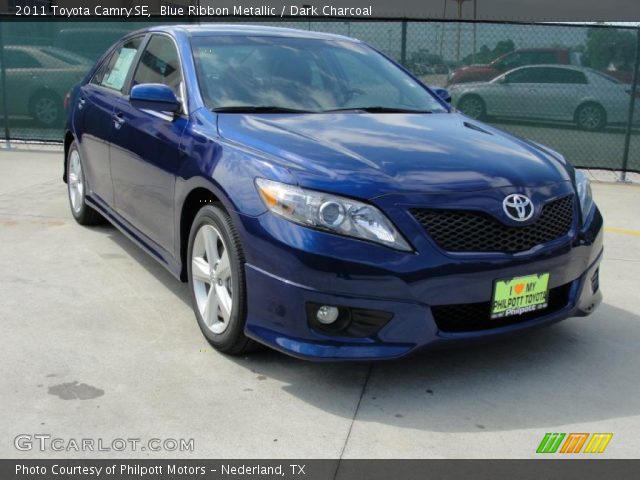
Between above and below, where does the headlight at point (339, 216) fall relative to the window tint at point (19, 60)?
above

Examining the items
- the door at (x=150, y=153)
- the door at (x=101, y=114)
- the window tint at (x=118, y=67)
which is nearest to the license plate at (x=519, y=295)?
the door at (x=150, y=153)

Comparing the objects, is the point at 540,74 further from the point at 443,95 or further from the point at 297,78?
the point at 297,78

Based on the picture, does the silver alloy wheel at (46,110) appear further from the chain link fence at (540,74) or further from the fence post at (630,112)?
the fence post at (630,112)

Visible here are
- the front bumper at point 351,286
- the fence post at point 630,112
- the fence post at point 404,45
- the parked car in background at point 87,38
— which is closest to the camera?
the front bumper at point 351,286

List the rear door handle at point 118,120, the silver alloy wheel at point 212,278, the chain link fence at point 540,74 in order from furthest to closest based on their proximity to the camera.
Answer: the chain link fence at point 540,74
the rear door handle at point 118,120
the silver alloy wheel at point 212,278

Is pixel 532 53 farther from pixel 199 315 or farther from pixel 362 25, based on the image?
pixel 199 315

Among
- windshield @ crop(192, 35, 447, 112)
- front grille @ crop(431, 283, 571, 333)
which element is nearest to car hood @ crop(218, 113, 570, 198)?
windshield @ crop(192, 35, 447, 112)

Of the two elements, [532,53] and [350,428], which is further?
[532,53]

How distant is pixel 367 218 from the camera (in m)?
3.22

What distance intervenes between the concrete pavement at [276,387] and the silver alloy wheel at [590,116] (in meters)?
5.17

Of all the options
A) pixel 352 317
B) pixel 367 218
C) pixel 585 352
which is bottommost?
pixel 585 352

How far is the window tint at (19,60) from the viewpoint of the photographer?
1086 centimetres

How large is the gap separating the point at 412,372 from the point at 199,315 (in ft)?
3.73
